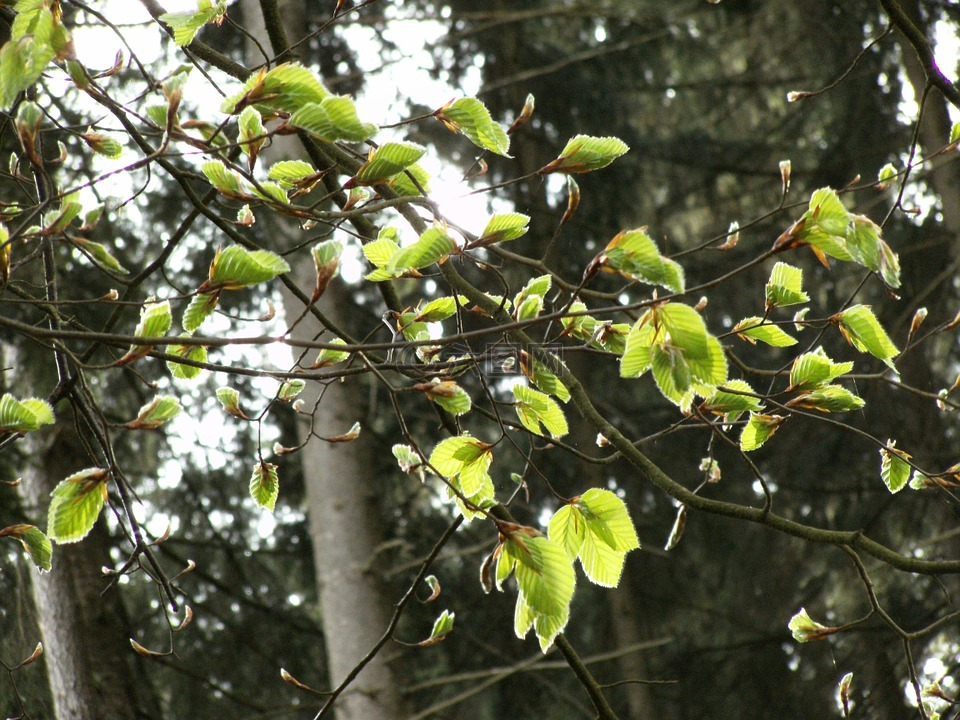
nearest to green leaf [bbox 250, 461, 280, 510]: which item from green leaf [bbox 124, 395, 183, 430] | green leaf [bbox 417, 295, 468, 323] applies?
green leaf [bbox 124, 395, 183, 430]

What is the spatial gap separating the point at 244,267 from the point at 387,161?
0.72 ft

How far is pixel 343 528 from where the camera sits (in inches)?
146

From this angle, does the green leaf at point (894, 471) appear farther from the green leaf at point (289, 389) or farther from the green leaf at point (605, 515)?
the green leaf at point (289, 389)

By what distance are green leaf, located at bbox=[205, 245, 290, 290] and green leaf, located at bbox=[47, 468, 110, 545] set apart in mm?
290

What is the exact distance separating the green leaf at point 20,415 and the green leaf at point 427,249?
0.47 metres

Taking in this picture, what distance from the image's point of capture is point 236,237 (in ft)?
4.31

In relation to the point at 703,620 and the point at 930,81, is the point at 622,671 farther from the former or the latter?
the point at 930,81

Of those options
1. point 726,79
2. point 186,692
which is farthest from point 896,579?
point 186,692

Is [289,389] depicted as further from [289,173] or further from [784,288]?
[784,288]

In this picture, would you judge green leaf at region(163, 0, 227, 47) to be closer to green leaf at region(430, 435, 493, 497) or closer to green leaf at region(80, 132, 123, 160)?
green leaf at region(80, 132, 123, 160)

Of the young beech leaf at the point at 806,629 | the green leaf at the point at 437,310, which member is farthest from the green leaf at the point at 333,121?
the young beech leaf at the point at 806,629

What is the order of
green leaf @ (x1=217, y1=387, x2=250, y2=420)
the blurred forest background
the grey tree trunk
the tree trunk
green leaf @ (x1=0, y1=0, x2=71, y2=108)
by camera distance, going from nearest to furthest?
green leaf @ (x1=0, y1=0, x2=71, y2=108) → green leaf @ (x1=217, y1=387, x2=250, y2=420) → the tree trunk → the grey tree trunk → the blurred forest background

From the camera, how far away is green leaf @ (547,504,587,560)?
3.69ft

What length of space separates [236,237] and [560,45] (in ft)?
23.2
